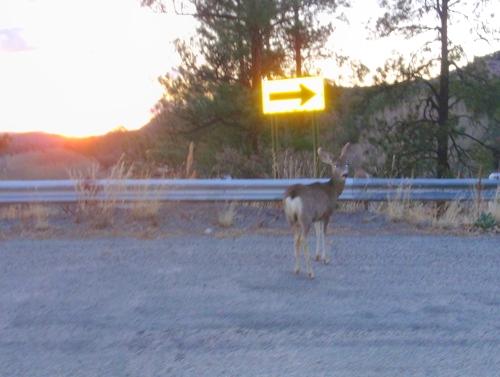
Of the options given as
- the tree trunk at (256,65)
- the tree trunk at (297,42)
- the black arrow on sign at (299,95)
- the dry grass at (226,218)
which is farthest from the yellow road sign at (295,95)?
the tree trunk at (297,42)

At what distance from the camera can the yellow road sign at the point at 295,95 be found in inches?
507

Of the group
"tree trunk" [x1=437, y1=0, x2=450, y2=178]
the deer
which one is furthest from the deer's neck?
"tree trunk" [x1=437, y1=0, x2=450, y2=178]

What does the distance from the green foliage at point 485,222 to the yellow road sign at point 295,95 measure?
117 inches

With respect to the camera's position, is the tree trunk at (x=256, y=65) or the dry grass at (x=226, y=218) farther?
the tree trunk at (x=256, y=65)

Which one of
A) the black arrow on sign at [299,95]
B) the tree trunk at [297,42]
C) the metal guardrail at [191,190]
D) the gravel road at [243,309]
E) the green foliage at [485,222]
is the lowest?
the gravel road at [243,309]

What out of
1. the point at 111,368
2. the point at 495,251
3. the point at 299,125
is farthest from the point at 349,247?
the point at 299,125

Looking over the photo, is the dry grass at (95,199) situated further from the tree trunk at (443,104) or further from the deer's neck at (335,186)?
the tree trunk at (443,104)

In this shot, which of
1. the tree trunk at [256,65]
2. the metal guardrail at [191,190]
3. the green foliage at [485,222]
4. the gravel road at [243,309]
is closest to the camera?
the gravel road at [243,309]

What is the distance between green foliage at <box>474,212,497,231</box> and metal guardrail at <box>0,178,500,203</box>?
3.78 feet

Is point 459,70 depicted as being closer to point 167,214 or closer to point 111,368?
point 167,214

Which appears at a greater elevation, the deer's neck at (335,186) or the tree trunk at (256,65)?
the tree trunk at (256,65)

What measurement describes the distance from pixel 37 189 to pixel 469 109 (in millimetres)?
15555

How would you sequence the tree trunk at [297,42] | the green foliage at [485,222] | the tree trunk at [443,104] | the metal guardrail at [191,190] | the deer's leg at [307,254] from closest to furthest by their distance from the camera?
the deer's leg at [307,254]
the green foliage at [485,222]
the metal guardrail at [191,190]
the tree trunk at [443,104]
the tree trunk at [297,42]

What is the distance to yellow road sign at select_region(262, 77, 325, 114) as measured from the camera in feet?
42.2
